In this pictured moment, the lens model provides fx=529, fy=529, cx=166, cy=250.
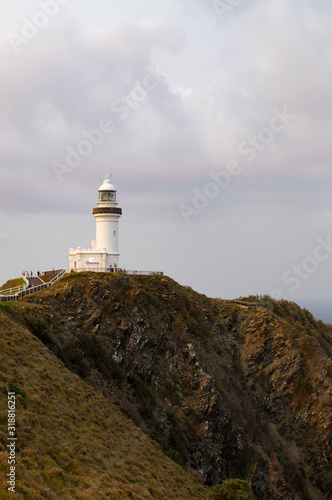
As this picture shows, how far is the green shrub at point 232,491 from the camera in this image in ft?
95.8

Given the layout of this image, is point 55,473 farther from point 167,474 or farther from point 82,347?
point 82,347

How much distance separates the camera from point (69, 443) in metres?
20.5

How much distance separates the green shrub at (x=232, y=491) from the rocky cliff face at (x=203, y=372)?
13.8 ft

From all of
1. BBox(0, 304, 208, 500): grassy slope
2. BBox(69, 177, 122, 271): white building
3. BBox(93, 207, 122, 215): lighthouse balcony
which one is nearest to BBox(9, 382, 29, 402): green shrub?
BBox(0, 304, 208, 500): grassy slope

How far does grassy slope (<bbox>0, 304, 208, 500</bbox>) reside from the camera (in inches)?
656

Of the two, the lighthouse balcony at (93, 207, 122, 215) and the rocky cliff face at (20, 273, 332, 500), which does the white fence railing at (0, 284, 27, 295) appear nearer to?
the rocky cliff face at (20, 273, 332, 500)

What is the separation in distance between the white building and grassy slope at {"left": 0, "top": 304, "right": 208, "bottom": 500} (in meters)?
19.6

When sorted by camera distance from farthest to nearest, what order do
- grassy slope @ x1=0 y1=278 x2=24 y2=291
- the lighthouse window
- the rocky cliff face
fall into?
1. the lighthouse window
2. grassy slope @ x1=0 y1=278 x2=24 y2=291
3. the rocky cliff face

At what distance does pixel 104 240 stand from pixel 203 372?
Result: 17896 mm

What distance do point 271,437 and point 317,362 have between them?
374 inches

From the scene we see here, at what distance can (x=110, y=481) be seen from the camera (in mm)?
19797

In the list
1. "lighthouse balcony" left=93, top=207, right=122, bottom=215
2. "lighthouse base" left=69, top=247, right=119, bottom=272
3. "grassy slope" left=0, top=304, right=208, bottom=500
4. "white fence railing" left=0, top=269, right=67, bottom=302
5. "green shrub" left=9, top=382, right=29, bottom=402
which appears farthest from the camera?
"lighthouse balcony" left=93, top=207, right=122, bottom=215

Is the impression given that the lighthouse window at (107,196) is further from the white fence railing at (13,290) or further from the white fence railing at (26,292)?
the white fence railing at (13,290)

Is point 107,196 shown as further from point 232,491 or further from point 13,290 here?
point 232,491
